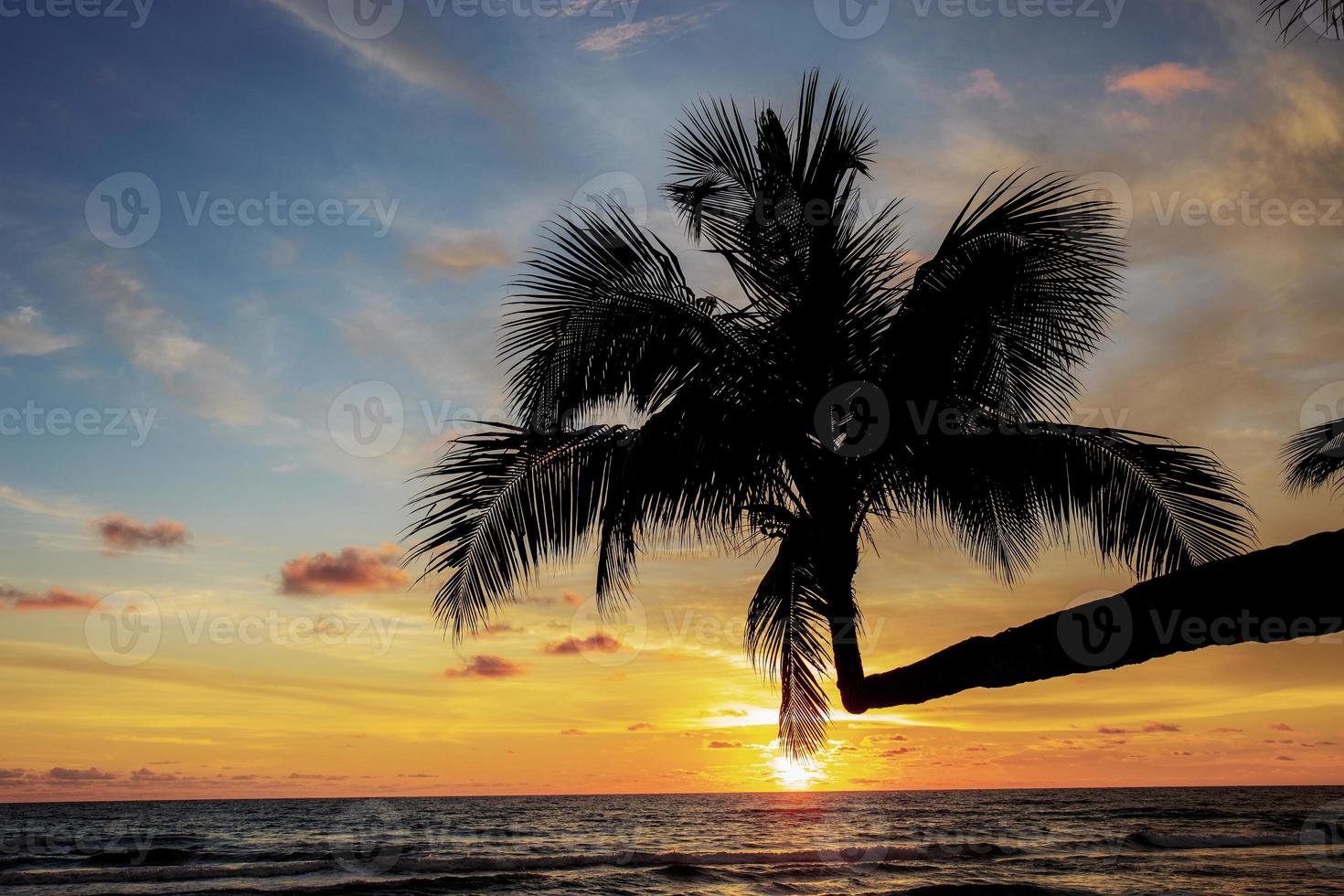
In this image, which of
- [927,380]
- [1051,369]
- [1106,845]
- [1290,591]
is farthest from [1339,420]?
[1106,845]

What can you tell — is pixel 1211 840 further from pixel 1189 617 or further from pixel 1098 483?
pixel 1189 617

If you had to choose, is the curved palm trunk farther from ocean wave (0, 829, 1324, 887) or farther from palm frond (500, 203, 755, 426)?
ocean wave (0, 829, 1324, 887)

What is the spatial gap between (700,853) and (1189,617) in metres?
31.8

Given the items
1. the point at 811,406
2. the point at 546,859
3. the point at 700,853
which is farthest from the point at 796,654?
the point at 700,853

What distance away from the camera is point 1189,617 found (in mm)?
2398

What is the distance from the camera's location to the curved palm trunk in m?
2.08

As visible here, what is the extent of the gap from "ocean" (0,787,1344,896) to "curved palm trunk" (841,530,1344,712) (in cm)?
1208

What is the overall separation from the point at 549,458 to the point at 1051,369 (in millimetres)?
3389

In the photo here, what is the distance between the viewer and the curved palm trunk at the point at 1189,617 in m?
2.08

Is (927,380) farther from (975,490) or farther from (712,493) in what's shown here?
(712,493)

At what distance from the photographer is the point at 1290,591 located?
211 cm

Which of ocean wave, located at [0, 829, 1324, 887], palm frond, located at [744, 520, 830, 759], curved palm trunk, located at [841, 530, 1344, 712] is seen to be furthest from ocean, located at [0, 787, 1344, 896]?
curved palm trunk, located at [841, 530, 1344, 712]

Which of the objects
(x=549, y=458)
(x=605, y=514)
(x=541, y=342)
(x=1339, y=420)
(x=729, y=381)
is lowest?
(x=605, y=514)

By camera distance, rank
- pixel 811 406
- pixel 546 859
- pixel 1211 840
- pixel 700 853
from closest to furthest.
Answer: pixel 811 406 → pixel 546 859 → pixel 700 853 → pixel 1211 840
